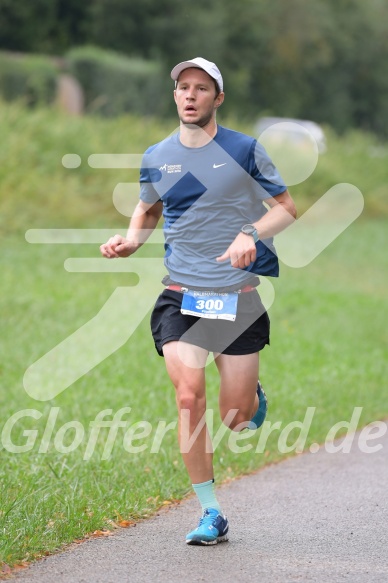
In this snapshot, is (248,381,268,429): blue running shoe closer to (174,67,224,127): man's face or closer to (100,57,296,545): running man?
(100,57,296,545): running man

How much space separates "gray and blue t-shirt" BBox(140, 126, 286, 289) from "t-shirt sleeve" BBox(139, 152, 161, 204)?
0.08 metres

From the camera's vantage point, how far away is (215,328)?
5922 mm

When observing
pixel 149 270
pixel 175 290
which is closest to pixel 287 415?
pixel 175 290

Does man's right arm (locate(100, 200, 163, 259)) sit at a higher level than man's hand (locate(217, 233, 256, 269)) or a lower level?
higher

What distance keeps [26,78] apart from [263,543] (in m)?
32.4

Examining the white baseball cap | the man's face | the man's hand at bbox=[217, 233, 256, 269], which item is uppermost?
the white baseball cap

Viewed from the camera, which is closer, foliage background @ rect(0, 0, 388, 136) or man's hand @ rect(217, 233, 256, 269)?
man's hand @ rect(217, 233, 256, 269)

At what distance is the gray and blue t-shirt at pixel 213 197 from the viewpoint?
5.84 meters

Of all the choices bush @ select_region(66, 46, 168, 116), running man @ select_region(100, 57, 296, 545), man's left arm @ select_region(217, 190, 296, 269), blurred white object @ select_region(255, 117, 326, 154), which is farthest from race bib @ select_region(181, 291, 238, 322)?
bush @ select_region(66, 46, 168, 116)

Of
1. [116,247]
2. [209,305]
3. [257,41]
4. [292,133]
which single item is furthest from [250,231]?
[257,41]

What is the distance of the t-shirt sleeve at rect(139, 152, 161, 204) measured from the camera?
603 cm

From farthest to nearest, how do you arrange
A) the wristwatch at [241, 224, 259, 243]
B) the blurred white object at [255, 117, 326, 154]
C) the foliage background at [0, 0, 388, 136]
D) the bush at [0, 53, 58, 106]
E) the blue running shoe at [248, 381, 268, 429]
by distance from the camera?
1. the foliage background at [0, 0, 388, 136]
2. the bush at [0, 53, 58, 106]
3. the blurred white object at [255, 117, 326, 154]
4. the blue running shoe at [248, 381, 268, 429]
5. the wristwatch at [241, 224, 259, 243]

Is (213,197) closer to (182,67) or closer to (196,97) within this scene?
(196,97)

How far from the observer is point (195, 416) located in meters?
5.76
